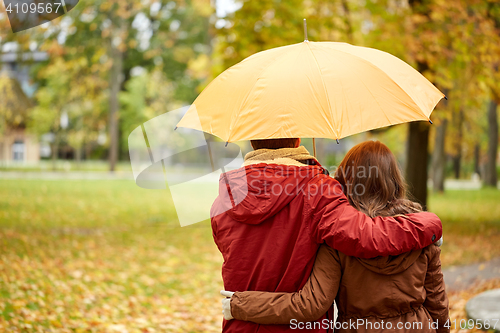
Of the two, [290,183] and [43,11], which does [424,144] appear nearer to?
[43,11]

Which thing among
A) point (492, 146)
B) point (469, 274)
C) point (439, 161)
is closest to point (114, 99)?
point (439, 161)

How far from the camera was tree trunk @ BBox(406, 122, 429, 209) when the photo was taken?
10.2m

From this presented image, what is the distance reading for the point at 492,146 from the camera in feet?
79.7

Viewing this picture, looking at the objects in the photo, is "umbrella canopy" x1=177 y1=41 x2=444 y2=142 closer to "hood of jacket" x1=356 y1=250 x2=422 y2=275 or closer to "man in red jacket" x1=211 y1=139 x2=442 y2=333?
"man in red jacket" x1=211 y1=139 x2=442 y2=333

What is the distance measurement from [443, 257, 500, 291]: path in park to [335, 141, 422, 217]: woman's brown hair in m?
5.20

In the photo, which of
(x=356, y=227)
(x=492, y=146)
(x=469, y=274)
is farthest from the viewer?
(x=492, y=146)

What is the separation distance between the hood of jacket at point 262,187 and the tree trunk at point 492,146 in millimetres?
23305

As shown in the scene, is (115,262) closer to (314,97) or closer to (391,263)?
(314,97)

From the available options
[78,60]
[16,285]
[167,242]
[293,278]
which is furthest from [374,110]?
[78,60]

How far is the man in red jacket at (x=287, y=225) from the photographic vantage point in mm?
2008

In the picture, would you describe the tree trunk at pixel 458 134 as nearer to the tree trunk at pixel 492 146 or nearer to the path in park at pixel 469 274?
the tree trunk at pixel 492 146

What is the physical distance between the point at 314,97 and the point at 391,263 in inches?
37.1

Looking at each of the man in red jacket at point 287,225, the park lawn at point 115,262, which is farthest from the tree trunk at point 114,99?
the man in red jacket at point 287,225

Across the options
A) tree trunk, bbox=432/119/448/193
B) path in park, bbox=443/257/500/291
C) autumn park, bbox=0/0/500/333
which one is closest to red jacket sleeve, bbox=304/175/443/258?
autumn park, bbox=0/0/500/333
